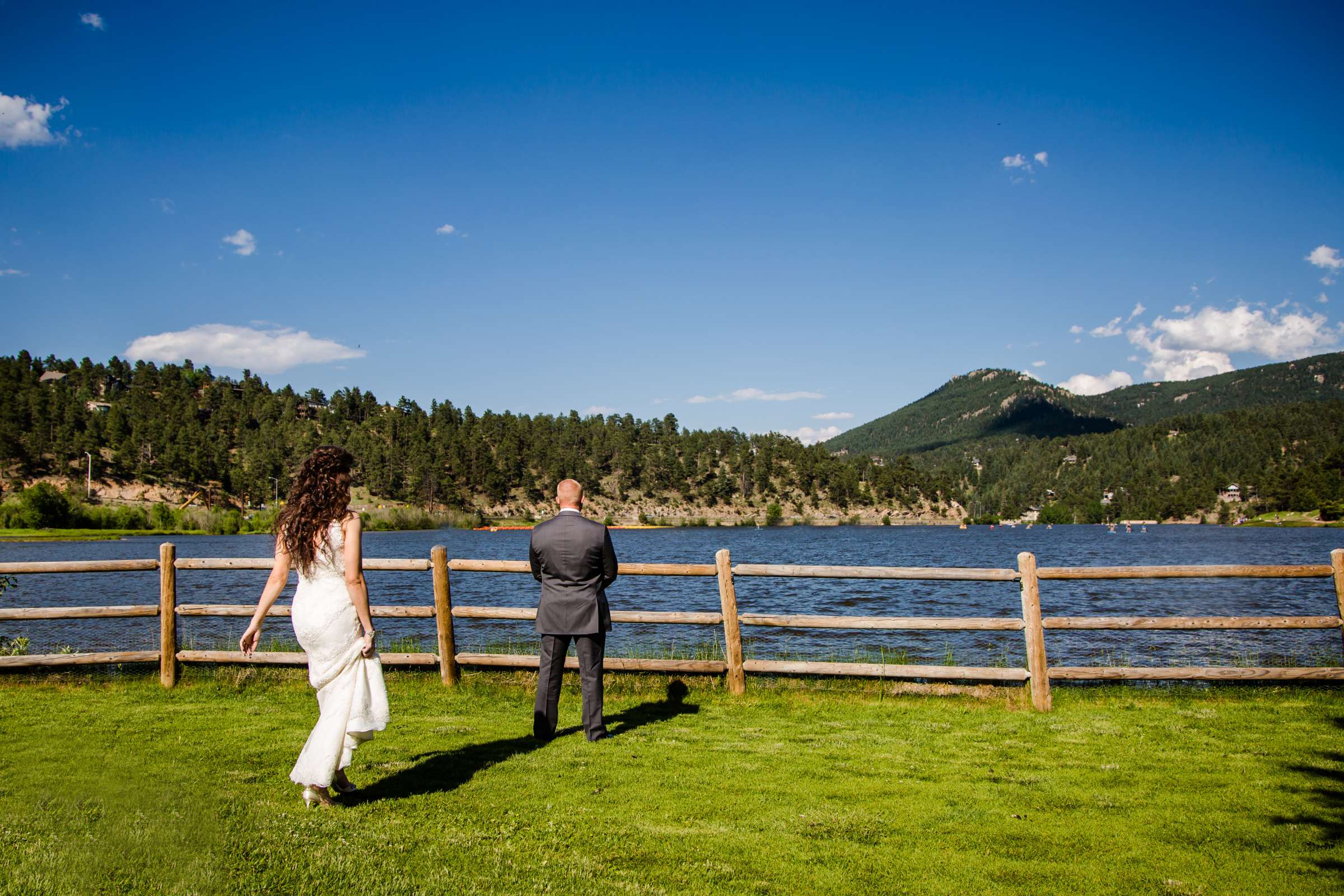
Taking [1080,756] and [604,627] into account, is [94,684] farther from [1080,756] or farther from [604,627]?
[1080,756]

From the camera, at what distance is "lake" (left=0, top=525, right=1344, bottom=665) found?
17297 millimetres

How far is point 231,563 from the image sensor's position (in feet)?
35.0

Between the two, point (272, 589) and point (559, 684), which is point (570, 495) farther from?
point (272, 589)

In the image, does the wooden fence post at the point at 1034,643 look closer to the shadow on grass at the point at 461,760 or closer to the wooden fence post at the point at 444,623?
the shadow on grass at the point at 461,760

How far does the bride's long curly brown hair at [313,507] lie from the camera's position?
527 centimetres

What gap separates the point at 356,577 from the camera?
5305 millimetres

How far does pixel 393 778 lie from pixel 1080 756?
5669 millimetres

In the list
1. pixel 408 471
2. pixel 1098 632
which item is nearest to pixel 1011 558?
pixel 1098 632

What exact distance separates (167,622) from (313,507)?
6.66m

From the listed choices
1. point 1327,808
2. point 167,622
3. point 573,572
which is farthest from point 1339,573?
point 167,622

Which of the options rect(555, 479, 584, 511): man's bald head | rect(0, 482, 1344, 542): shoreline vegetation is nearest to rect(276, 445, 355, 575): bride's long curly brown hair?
rect(555, 479, 584, 511): man's bald head

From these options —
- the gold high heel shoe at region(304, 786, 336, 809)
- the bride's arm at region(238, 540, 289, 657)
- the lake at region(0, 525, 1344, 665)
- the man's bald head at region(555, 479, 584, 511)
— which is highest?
the man's bald head at region(555, 479, 584, 511)

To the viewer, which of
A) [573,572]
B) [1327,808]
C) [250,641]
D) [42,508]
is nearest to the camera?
[1327,808]

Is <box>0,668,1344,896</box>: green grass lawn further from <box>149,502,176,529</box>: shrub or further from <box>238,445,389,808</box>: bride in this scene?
<box>149,502,176,529</box>: shrub
